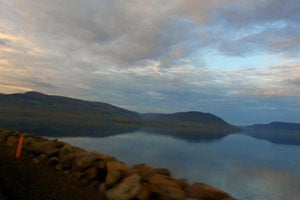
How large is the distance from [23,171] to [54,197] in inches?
164

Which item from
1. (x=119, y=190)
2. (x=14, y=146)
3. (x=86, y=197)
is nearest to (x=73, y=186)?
(x=86, y=197)

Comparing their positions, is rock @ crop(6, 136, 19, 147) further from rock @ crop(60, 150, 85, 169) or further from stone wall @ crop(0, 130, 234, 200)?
Answer: rock @ crop(60, 150, 85, 169)

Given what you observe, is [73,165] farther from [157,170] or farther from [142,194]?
[142,194]

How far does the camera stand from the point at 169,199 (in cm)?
1138

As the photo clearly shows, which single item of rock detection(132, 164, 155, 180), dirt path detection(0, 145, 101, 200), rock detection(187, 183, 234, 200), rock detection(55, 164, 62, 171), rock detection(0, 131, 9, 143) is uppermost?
rock detection(0, 131, 9, 143)

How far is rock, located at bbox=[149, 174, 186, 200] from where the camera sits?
37.3 feet

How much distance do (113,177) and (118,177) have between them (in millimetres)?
210

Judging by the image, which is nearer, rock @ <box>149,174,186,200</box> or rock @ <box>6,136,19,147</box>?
rock @ <box>149,174,186,200</box>

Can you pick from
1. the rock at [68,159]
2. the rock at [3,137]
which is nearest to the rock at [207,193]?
the rock at [68,159]

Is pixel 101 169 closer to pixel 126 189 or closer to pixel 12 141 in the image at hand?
pixel 126 189

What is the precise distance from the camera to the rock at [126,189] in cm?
1163

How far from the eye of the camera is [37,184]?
13.2 m

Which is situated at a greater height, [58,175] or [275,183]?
[58,175]

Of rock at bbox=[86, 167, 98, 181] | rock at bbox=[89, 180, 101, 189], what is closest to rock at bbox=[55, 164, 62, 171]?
rock at bbox=[86, 167, 98, 181]
